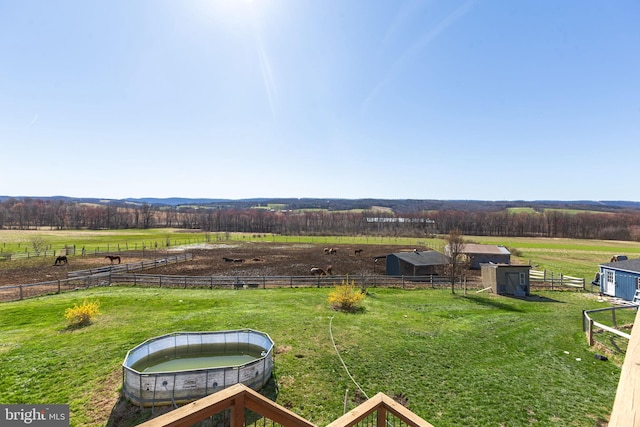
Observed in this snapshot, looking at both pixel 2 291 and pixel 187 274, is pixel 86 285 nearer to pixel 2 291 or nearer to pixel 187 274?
pixel 2 291

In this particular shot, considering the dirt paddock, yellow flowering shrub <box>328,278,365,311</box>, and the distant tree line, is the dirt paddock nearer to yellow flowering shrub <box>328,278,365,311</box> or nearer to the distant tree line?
yellow flowering shrub <box>328,278,365,311</box>

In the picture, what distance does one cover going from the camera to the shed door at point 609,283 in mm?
25234

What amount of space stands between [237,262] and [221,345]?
1246 inches

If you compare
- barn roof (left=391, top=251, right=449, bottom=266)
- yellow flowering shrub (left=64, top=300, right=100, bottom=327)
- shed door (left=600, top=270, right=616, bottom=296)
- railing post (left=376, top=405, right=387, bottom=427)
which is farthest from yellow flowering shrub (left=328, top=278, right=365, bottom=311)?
shed door (left=600, top=270, right=616, bottom=296)

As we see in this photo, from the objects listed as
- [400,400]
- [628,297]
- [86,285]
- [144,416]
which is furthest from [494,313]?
[86,285]

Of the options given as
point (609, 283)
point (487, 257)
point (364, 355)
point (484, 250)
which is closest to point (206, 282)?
point (364, 355)

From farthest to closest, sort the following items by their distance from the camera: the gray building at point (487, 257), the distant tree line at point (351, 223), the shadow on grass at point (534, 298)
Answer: the distant tree line at point (351, 223) < the gray building at point (487, 257) < the shadow on grass at point (534, 298)

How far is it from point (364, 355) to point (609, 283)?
1033 inches

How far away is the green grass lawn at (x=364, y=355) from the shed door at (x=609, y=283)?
354 inches

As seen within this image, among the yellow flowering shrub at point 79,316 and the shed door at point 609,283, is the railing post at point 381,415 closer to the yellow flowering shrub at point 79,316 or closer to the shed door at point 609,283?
the yellow flowering shrub at point 79,316

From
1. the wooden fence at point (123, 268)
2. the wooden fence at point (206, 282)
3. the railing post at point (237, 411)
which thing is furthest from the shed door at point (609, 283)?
the wooden fence at point (123, 268)

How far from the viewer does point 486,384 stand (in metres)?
10.1

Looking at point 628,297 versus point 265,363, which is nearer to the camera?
point 265,363

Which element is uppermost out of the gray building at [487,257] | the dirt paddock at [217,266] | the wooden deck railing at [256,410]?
the wooden deck railing at [256,410]
